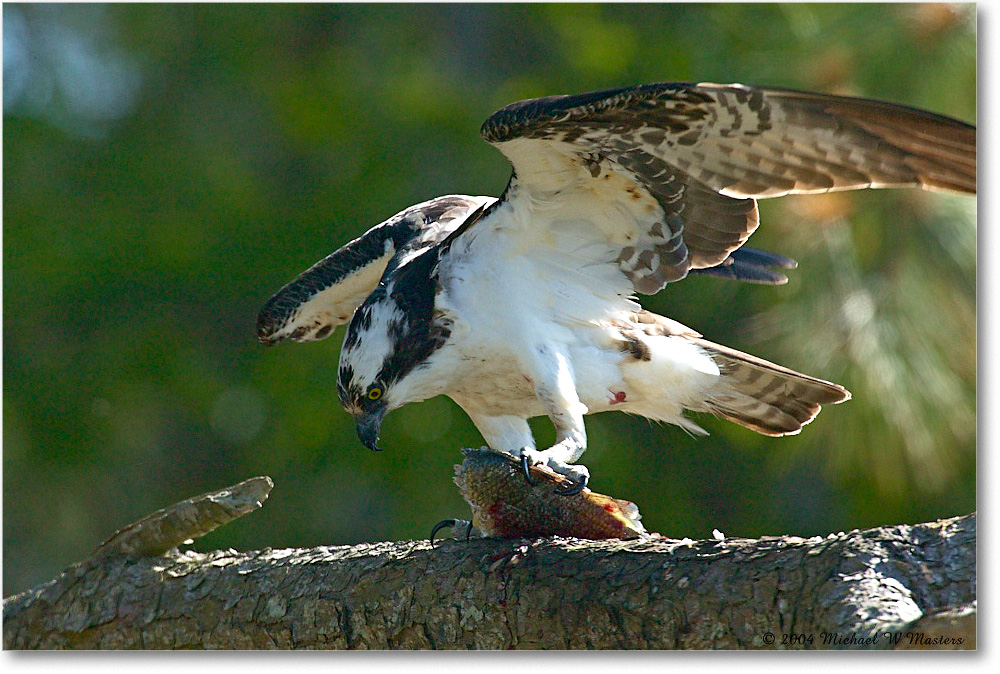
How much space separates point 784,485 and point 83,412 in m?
4.43

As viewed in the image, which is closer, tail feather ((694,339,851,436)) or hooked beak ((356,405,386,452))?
hooked beak ((356,405,386,452))

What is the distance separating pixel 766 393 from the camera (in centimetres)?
364

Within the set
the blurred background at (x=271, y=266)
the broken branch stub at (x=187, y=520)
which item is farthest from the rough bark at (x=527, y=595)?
the blurred background at (x=271, y=266)

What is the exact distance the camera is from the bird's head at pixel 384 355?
3.25 metres

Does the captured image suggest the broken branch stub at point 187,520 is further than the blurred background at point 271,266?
No

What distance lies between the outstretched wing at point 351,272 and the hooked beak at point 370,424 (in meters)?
0.65

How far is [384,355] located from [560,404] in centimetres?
59

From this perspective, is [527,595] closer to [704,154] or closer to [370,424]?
[370,424]

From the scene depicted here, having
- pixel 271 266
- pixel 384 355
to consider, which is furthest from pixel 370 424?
pixel 271 266

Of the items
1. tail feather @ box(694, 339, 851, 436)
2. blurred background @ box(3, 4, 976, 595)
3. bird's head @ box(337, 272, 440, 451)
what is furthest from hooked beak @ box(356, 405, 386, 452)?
blurred background @ box(3, 4, 976, 595)

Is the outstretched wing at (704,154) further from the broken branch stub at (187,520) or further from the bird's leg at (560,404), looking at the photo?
the broken branch stub at (187,520)

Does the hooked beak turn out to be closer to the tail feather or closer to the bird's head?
A: the bird's head

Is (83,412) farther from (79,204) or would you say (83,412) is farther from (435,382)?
(435,382)

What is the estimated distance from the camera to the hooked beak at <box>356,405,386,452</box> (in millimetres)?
3332
